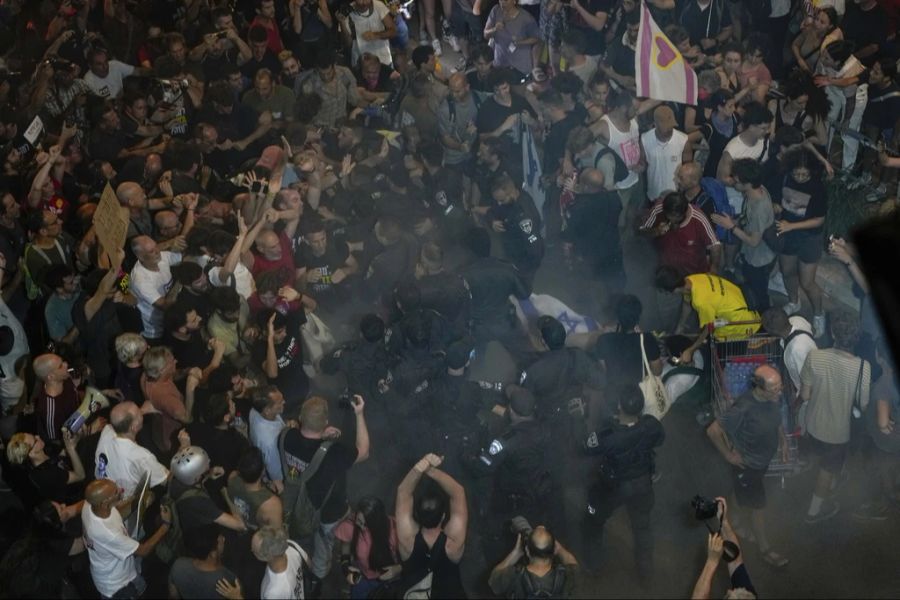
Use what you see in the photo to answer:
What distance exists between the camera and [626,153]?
961 cm

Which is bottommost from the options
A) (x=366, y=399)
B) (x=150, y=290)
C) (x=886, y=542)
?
(x=886, y=542)

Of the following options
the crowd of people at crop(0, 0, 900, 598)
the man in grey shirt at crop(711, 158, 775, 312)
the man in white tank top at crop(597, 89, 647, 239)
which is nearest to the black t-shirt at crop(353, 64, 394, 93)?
the crowd of people at crop(0, 0, 900, 598)

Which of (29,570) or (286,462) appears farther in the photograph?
(286,462)

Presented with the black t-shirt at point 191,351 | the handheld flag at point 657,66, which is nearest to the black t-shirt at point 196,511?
the black t-shirt at point 191,351

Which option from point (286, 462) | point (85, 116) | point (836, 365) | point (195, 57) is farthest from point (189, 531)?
point (195, 57)

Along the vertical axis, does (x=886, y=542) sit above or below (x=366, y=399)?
below

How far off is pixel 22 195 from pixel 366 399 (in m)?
4.57

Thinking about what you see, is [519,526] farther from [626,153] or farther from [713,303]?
[626,153]

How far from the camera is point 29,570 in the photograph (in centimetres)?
615

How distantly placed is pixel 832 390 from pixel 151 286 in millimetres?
5322

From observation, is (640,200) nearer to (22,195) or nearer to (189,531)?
(189,531)

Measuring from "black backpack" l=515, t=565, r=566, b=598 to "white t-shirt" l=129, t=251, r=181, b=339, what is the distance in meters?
3.76

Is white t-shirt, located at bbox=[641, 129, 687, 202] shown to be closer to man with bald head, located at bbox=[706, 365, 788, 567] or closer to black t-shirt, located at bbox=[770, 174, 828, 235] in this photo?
black t-shirt, located at bbox=[770, 174, 828, 235]

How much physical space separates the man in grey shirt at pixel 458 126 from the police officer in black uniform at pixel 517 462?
3.84 metres
